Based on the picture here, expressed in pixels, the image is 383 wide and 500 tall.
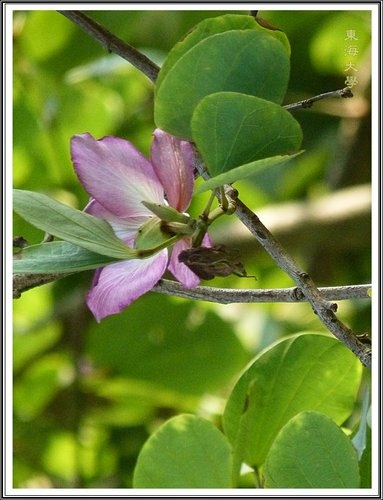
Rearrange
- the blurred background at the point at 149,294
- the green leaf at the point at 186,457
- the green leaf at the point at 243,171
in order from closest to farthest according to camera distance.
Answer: the green leaf at the point at 243,171 → the green leaf at the point at 186,457 → the blurred background at the point at 149,294

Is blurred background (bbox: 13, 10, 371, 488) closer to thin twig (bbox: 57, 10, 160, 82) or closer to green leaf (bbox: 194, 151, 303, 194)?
thin twig (bbox: 57, 10, 160, 82)

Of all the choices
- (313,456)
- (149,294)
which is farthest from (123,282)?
(149,294)

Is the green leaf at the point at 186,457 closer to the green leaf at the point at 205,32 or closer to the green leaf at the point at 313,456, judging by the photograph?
the green leaf at the point at 313,456

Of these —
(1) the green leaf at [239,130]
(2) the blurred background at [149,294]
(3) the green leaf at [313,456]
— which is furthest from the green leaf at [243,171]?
(2) the blurred background at [149,294]

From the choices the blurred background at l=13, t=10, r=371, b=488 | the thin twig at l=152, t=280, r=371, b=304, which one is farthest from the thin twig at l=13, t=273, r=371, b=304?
the blurred background at l=13, t=10, r=371, b=488

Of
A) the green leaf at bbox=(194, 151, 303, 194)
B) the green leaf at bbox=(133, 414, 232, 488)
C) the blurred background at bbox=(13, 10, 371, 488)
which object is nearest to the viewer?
the green leaf at bbox=(194, 151, 303, 194)

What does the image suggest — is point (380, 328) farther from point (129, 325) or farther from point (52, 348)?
point (52, 348)
